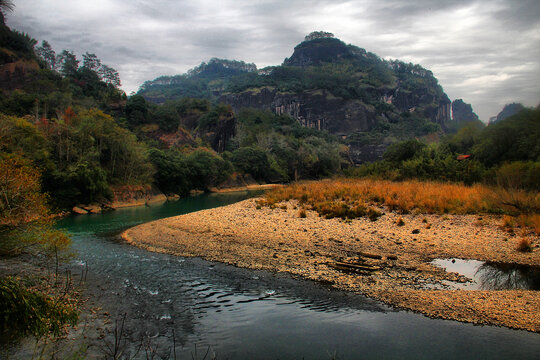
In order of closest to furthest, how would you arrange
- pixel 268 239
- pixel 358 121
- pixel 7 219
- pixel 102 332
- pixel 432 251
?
pixel 102 332 < pixel 7 219 < pixel 432 251 < pixel 268 239 < pixel 358 121

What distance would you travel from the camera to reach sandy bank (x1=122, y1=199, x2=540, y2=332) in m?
8.09

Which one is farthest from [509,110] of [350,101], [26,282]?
[350,101]

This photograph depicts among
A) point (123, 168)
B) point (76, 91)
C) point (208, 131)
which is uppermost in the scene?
point (76, 91)

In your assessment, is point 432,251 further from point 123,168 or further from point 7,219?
point 123,168

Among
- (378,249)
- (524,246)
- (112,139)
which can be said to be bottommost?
(378,249)

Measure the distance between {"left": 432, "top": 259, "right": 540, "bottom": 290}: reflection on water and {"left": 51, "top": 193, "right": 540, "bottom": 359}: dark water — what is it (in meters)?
2.79

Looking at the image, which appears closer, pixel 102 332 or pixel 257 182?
pixel 102 332

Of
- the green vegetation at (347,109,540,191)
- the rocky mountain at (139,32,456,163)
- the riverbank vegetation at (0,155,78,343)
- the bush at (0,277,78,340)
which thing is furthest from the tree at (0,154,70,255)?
the rocky mountain at (139,32,456,163)

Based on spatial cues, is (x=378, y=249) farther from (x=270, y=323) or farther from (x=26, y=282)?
(x=26, y=282)

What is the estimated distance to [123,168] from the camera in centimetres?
4384

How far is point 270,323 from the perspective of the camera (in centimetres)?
760

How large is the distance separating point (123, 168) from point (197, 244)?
3319 centimetres

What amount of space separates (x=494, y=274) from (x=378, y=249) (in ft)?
12.8

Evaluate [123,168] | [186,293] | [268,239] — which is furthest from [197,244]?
[123,168]
